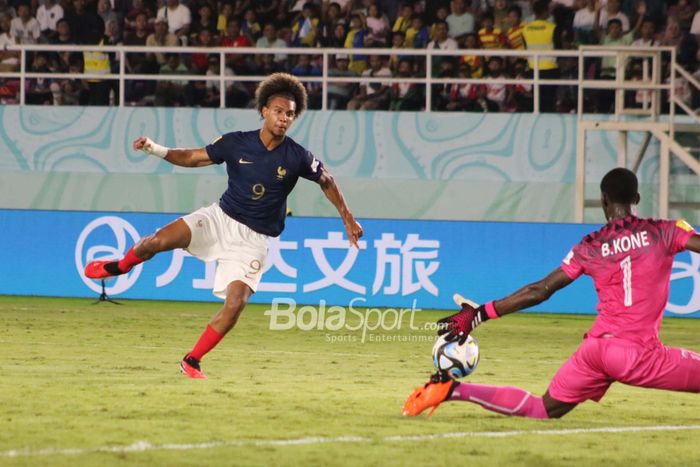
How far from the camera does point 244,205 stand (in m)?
10.8

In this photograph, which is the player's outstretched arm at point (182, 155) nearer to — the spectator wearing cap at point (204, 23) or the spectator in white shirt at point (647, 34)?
the spectator in white shirt at point (647, 34)

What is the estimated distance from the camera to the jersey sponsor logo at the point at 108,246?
1775cm

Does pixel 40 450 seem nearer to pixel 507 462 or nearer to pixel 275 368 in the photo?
pixel 507 462

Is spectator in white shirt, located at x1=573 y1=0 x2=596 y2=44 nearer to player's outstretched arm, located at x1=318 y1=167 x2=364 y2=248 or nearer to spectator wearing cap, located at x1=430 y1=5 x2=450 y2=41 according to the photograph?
spectator wearing cap, located at x1=430 y1=5 x2=450 y2=41

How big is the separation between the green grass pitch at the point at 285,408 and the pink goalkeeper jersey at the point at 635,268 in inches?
28.1

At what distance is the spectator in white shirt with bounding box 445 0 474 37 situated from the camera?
20906 millimetres

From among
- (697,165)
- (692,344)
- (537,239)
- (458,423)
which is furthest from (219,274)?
(697,165)

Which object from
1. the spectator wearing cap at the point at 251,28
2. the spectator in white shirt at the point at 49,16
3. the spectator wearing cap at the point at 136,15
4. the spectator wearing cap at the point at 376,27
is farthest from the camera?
the spectator in white shirt at the point at 49,16

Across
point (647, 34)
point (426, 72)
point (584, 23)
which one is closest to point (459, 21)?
point (426, 72)

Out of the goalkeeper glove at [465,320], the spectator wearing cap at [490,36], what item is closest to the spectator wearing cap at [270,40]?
the spectator wearing cap at [490,36]

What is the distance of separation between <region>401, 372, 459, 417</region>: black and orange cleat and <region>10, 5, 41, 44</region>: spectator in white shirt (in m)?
15.8

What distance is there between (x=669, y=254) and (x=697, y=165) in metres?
12.2

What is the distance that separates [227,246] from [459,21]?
11.1 metres

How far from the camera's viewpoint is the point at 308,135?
21.4m
